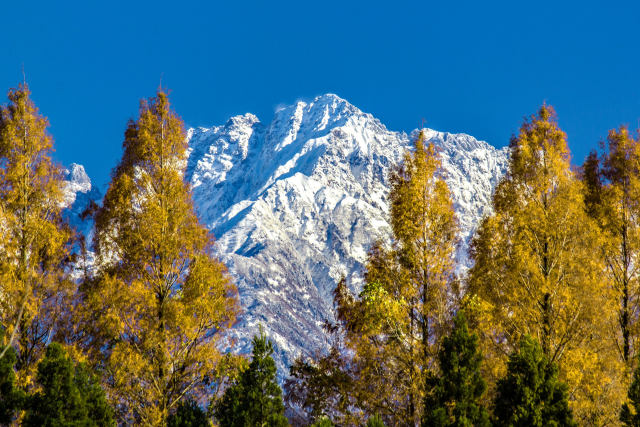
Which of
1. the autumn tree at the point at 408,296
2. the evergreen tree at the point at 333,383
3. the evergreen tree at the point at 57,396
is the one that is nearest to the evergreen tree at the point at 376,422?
the autumn tree at the point at 408,296

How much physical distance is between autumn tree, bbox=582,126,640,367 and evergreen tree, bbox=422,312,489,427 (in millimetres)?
6293

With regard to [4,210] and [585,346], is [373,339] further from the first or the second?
[4,210]

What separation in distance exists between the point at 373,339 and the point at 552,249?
282 inches

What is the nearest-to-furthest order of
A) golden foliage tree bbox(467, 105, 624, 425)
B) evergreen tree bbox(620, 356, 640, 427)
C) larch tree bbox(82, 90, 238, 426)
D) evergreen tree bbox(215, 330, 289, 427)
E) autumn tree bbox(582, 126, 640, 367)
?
evergreen tree bbox(620, 356, 640, 427) < larch tree bbox(82, 90, 238, 426) < golden foliage tree bbox(467, 105, 624, 425) < evergreen tree bbox(215, 330, 289, 427) < autumn tree bbox(582, 126, 640, 367)

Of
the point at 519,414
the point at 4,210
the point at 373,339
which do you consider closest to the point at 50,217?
the point at 4,210

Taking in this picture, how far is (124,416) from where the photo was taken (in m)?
19.7

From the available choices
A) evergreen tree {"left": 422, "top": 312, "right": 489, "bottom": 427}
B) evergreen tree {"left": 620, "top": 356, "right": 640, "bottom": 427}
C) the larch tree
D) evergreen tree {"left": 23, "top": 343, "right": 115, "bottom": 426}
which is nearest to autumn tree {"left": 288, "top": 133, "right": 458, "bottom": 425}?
evergreen tree {"left": 422, "top": 312, "right": 489, "bottom": 427}

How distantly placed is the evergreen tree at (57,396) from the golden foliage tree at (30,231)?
126cm

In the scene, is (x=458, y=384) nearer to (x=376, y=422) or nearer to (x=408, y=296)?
(x=376, y=422)

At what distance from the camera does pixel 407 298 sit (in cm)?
1981

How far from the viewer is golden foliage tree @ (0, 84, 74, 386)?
20.2 meters

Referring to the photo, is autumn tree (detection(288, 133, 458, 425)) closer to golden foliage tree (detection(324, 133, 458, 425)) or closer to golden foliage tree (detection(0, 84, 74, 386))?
golden foliage tree (detection(324, 133, 458, 425))

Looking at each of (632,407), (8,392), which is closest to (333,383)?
(632,407)

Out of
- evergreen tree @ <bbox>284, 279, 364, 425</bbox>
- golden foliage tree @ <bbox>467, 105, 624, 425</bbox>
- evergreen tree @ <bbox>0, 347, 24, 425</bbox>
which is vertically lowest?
evergreen tree @ <bbox>0, 347, 24, 425</bbox>
